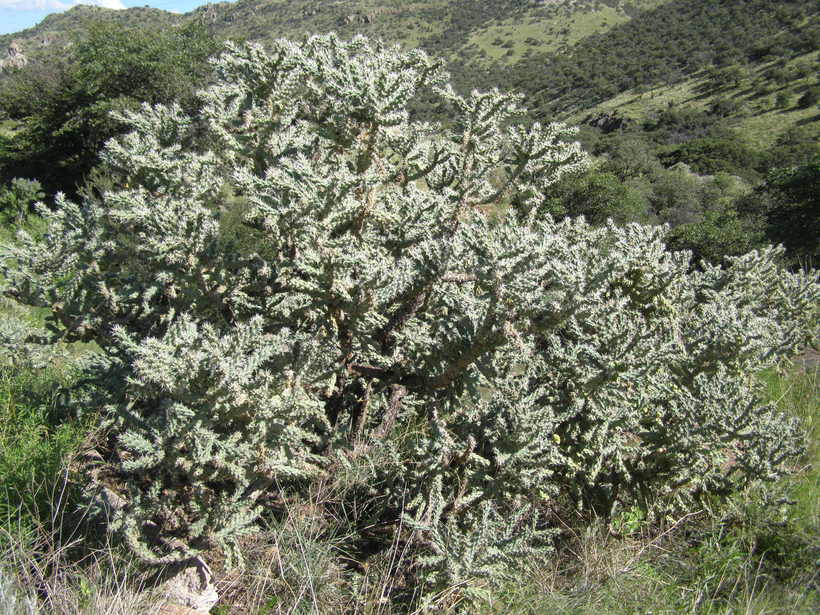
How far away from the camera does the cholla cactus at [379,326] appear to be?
1915 mm

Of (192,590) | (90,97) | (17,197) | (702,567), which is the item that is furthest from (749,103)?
(192,590)

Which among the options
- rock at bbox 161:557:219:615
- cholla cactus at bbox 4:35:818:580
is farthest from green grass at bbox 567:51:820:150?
rock at bbox 161:557:219:615

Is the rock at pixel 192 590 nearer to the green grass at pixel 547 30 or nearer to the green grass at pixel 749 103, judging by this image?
the green grass at pixel 749 103

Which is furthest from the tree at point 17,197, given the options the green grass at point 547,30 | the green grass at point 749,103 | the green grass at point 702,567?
the green grass at point 547,30

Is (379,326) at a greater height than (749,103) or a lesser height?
lesser

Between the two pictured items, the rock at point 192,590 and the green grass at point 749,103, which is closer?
the rock at point 192,590

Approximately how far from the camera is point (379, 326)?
2338 mm

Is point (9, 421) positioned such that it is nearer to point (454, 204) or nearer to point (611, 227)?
point (454, 204)

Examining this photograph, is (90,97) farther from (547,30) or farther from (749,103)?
(547,30)

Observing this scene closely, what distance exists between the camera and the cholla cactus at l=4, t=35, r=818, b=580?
6.28 ft

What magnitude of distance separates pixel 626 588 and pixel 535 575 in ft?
1.23

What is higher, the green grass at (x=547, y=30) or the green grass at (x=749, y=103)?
the green grass at (x=547, y=30)

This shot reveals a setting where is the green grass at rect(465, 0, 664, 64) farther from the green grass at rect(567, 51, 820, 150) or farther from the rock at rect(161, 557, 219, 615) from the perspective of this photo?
the rock at rect(161, 557, 219, 615)

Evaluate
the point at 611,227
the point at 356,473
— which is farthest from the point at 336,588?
the point at 611,227
